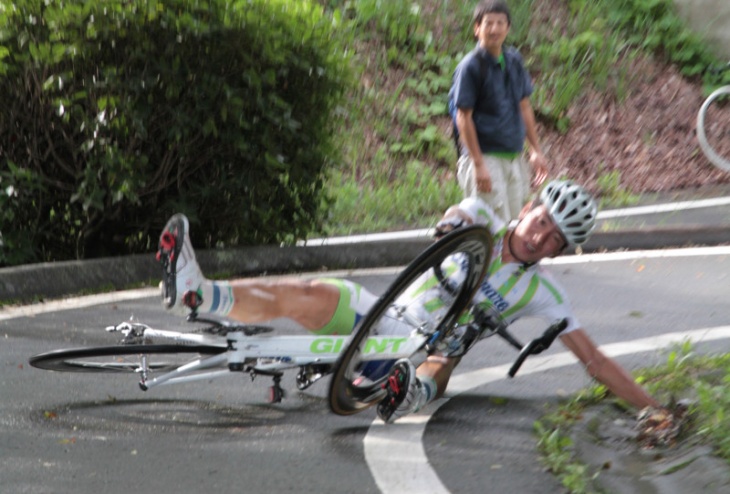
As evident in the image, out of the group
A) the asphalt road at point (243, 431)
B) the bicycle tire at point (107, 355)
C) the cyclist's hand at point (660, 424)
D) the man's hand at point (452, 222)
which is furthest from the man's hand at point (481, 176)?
the bicycle tire at point (107, 355)

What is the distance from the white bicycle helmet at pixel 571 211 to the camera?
5.43m

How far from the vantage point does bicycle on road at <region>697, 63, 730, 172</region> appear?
12.9 metres

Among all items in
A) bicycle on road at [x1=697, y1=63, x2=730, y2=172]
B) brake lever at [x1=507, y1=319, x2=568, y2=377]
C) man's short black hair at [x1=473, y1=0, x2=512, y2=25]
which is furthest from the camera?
bicycle on road at [x1=697, y1=63, x2=730, y2=172]

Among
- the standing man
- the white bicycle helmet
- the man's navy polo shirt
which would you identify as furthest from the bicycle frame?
the man's navy polo shirt

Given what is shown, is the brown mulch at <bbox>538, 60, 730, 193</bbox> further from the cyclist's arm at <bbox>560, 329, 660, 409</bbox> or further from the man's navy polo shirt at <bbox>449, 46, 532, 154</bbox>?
the cyclist's arm at <bbox>560, 329, 660, 409</bbox>

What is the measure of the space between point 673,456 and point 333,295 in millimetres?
1565

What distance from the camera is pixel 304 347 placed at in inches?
209

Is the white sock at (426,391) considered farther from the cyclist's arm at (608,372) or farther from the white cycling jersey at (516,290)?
the cyclist's arm at (608,372)

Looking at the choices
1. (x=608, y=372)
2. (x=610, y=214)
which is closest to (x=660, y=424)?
(x=608, y=372)

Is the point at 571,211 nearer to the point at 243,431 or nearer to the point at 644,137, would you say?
the point at 243,431

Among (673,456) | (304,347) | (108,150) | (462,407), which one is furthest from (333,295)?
(108,150)

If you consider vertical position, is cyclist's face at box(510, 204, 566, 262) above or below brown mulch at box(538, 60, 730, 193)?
above

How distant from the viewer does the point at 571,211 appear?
17.8ft

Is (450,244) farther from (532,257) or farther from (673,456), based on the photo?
(673,456)
